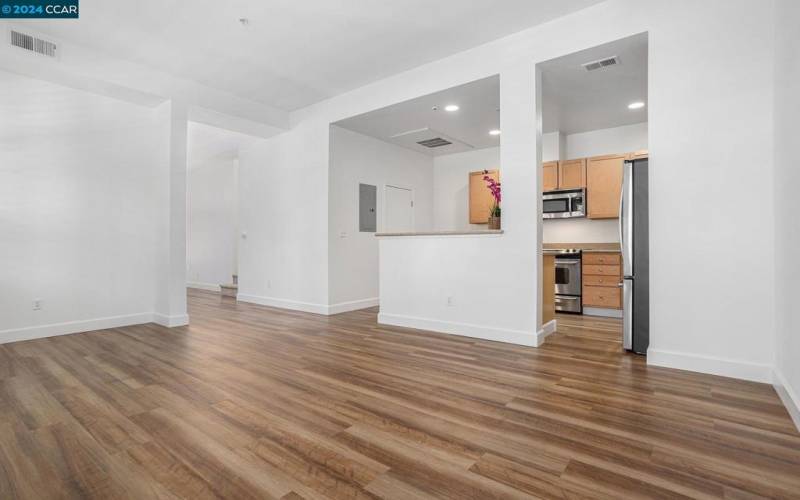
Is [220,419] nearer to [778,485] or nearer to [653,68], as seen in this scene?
[778,485]

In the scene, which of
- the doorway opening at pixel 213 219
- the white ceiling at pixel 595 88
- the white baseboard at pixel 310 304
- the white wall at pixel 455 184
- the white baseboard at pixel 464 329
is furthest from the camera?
the doorway opening at pixel 213 219

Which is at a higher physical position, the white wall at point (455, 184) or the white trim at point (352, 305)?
the white wall at point (455, 184)

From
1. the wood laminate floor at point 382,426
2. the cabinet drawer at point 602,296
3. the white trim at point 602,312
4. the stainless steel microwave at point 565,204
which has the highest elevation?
the stainless steel microwave at point 565,204

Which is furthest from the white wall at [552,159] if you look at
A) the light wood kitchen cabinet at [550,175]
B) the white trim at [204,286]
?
the white trim at [204,286]

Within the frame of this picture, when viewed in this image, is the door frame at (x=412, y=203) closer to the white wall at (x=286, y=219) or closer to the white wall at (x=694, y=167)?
the white wall at (x=286, y=219)

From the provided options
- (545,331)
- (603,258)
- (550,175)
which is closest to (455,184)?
(550,175)

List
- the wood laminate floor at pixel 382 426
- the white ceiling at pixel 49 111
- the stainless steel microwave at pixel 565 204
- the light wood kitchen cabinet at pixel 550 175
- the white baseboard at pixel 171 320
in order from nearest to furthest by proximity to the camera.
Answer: the wood laminate floor at pixel 382 426 < the white ceiling at pixel 49 111 < the white baseboard at pixel 171 320 < the stainless steel microwave at pixel 565 204 < the light wood kitchen cabinet at pixel 550 175

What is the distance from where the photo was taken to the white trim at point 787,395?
210 centimetres

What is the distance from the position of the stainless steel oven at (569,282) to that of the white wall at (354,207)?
2.80 meters

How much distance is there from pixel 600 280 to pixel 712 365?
2754mm

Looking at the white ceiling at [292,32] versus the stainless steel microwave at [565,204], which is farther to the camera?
the stainless steel microwave at [565,204]

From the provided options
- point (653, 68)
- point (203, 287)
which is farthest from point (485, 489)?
point (203, 287)

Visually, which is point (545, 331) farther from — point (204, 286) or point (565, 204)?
point (204, 286)

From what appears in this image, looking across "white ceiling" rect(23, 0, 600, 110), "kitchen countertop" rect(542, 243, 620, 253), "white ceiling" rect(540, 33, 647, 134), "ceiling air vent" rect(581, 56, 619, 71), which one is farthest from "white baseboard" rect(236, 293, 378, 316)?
"ceiling air vent" rect(581, 56, 619, 71)
